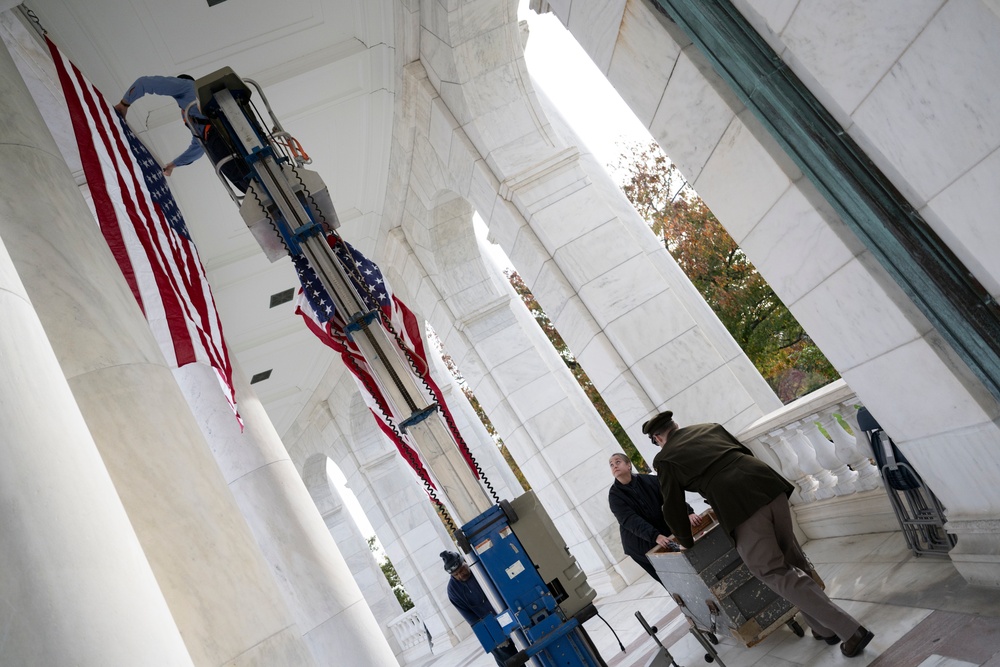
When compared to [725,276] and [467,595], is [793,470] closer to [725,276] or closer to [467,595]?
[467,595]

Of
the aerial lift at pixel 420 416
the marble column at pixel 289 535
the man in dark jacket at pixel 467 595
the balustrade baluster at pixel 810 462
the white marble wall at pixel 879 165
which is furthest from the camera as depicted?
the man in dark jacket at pixel 467 595

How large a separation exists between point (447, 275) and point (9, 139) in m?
10.5

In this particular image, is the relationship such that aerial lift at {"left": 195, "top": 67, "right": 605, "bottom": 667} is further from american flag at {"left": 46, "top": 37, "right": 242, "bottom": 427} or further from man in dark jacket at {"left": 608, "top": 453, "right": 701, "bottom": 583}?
man in dark jacket at {"left": 608, "top": 453, "right": 701, "bottom": 583}

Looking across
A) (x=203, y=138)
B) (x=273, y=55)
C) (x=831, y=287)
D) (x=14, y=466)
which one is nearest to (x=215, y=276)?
(x=273, y=55)

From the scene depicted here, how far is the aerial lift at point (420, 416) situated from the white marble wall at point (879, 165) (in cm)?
262

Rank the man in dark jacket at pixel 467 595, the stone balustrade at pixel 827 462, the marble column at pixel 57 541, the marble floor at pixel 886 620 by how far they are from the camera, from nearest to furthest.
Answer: the marble column at pixel 57 541 → the marble floor at pixel 886 620 → the stone balustrade at pixel 827 462 → the man in dark jacket at pixel 467 595

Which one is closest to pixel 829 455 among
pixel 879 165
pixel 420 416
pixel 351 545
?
pixel 879 165

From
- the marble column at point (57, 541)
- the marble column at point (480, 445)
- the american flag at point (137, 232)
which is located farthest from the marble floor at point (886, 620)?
the marble column at point (480, 445)

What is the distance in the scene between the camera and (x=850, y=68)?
14.3ft

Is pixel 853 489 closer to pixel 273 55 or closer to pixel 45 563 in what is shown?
pixel 45 563

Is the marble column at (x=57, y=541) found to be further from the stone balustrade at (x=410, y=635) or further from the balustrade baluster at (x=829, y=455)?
the stone balustrade at (x=410, y=635)

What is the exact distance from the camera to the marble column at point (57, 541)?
73.1 inches

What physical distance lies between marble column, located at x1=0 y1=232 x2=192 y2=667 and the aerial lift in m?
4.03

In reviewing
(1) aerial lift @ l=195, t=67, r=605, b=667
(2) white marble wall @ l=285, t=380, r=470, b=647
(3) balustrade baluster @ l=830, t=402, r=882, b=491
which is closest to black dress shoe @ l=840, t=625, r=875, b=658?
(1) aerial lift @ l=195, t=67, r=605, b=667
